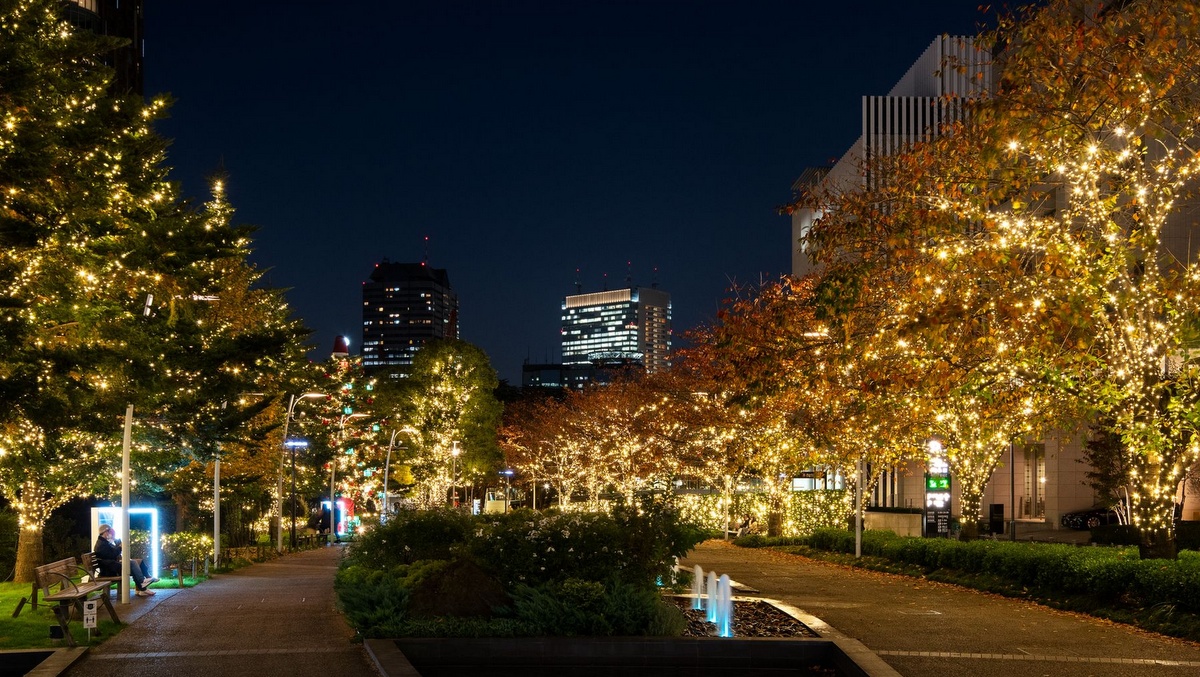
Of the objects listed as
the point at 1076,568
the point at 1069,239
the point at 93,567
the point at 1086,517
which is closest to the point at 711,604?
the point at 1076,568

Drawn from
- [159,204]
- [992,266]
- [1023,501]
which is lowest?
[1023,501]

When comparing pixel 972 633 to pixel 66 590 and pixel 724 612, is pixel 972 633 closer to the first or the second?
pixel 724 612

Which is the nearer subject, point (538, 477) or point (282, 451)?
point (282, 451)

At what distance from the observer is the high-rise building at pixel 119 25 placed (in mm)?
61688

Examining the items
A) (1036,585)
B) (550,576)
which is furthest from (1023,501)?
(550,576)

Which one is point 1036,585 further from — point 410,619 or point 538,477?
point 538,477

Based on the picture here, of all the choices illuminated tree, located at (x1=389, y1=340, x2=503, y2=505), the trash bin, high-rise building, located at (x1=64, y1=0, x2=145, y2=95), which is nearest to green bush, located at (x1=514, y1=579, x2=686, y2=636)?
the trash bin

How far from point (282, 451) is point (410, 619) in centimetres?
4067

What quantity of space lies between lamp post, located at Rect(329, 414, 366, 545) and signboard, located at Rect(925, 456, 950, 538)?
1329 inches

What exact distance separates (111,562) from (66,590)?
16.2 ft

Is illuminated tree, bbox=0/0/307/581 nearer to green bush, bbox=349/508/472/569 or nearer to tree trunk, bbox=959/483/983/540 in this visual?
green bush, bbox=349/508/472/569

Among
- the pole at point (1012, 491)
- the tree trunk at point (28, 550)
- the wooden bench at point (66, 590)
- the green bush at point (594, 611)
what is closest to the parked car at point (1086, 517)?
the pole at point (1012, 491)

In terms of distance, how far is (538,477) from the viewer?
84688mm

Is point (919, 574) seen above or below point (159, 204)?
below
